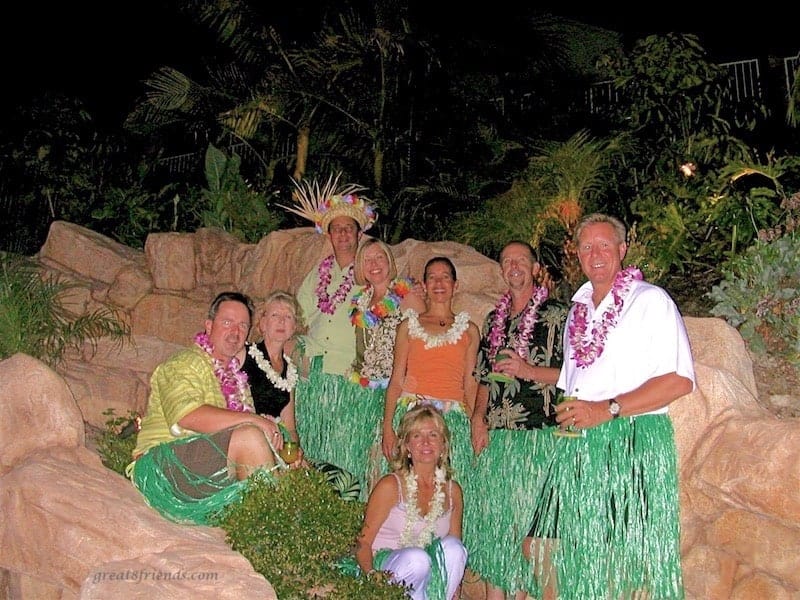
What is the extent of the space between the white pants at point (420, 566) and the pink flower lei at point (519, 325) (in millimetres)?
710

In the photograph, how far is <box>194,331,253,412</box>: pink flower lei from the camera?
3475 millimetres

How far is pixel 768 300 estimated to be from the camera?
3.78 meters

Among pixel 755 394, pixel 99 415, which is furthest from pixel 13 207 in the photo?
pixel 755 394

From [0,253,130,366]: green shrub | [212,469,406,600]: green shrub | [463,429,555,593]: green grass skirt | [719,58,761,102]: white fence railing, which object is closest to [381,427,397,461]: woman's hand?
[463,429,555,593]: green grass skirt

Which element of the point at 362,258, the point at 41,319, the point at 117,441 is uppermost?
the point at 362,258

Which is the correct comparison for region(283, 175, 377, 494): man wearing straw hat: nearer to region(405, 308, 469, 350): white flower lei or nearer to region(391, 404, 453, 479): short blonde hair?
region(405, 308, 469, 350): white flower lei

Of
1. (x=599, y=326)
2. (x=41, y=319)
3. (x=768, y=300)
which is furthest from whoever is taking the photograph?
(x=41, y=319)

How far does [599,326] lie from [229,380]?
1305 millimetres

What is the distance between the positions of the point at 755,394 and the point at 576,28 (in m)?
7.18

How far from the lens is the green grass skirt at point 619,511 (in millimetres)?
3104

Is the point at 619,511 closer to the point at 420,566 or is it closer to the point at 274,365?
the point at 420,566

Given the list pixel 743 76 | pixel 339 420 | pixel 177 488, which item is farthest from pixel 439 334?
pixel 743 76

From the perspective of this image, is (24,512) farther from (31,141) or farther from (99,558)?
(31,141)

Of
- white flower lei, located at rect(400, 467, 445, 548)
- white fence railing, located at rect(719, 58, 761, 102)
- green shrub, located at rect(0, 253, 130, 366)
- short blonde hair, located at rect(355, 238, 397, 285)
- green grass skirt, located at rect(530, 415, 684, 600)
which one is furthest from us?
white fence railing, located at rect(719, 58, 761, 102)
